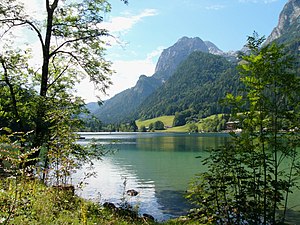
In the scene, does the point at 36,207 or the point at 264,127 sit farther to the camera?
the point at 264,127

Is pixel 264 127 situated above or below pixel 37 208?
above

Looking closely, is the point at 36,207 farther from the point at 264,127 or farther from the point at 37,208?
the point at 264,127

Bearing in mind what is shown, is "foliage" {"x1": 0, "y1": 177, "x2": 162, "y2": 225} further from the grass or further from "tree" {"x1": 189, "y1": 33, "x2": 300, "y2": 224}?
"tree" {"x1": 189, "y1": 33, "x2": 300, "y2": 224}

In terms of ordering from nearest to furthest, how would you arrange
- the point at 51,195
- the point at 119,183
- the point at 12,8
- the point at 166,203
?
the point at 51,195 < the point at 12,8 < the point at 166,203 < the point at 119,183

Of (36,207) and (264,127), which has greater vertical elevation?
(264,127)

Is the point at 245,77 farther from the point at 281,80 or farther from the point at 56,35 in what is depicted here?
the point at 56,35

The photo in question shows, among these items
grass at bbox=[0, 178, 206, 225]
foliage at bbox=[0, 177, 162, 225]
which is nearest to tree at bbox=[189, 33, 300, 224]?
grass at bbox=[0, 178, 206, 225]

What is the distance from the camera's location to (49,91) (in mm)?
16797

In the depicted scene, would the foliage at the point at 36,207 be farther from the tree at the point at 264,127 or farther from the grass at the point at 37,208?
the tree at the point at 264,127

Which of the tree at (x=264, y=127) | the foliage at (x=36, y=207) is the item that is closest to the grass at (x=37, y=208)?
the foliage at (x=36, y=207)

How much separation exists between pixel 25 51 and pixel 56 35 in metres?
1.73

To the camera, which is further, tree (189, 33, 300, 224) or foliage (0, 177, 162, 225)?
tree (189, 33, 300, 224)

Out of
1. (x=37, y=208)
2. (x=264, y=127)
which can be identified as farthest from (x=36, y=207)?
(x=264, y=127)

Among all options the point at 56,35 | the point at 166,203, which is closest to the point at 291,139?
the point at 56,35
